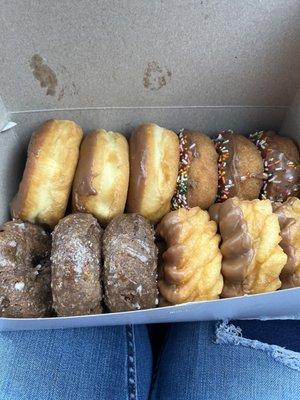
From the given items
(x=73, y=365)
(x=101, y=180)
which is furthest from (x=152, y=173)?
(x=73, y=365)

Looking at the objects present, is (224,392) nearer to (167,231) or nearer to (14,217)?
(167,231)

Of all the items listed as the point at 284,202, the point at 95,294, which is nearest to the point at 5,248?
the point at 95,294

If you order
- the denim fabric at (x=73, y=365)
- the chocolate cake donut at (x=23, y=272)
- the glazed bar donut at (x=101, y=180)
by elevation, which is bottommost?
the denim fabric at (x=73, y=365)

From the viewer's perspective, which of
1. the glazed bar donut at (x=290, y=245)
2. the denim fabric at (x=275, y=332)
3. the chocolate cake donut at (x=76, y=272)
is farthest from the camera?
the denim fabric at (x=275, y=332)

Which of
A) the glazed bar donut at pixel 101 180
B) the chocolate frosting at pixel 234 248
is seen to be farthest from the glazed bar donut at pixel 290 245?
the glazed bar donut at pixel 101 180

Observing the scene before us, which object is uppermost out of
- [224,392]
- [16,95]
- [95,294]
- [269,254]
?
[16,95]

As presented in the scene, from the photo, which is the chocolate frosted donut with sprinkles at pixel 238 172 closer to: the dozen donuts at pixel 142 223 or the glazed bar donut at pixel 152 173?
the dozen donuts at pixel 142 223

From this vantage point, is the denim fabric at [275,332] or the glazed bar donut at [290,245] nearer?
the glazed bar donut at [290,245]

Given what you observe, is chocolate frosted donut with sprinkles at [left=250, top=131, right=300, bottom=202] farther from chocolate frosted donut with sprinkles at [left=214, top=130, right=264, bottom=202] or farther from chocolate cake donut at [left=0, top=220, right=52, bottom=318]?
chocolate cake donut at [left=0, top=220, right=52, bottom=318]
